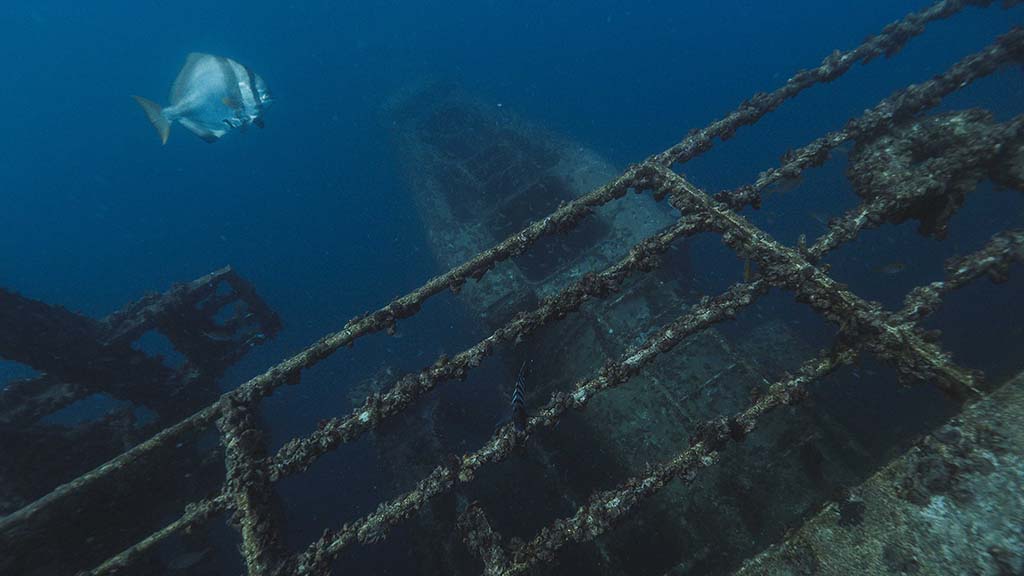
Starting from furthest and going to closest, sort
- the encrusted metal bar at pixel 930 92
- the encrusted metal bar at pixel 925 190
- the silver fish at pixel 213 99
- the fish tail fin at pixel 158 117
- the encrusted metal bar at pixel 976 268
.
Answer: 1. the fish tail fin at pixel 158 117
2. the silver fish at pixel 213 99
3. the encrusted metal bar at pixel 930 92
4. the encrusted metal bar at pixel 925 190
5. the encrusted metal bar at pixel 976 268

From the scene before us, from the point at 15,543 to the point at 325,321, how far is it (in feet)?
45.9

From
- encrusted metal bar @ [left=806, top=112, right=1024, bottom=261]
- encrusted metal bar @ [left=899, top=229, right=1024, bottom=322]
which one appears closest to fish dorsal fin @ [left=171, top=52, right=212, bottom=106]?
encrusted metal bar @ [left=806, top=112, right=1024, bottom=261]

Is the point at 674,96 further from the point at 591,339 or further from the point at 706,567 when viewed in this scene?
the point at 706,567

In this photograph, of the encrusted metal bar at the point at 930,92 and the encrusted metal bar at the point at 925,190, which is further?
the encrusted metal bar at the point at 930,92

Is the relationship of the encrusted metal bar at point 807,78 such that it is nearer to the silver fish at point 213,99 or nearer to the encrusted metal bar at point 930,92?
the encrusted metal bar at point 930,92

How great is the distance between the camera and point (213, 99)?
631 centimetres

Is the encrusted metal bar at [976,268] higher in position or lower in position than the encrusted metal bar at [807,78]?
lower

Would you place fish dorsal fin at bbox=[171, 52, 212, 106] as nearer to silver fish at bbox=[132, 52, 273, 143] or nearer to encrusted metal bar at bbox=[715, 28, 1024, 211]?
silver fish at bbox=[132, 52, 273, 143]

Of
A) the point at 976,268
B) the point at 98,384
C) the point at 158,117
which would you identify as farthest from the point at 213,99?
the point at 976,268

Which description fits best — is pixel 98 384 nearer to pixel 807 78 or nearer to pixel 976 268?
pixel 976 268

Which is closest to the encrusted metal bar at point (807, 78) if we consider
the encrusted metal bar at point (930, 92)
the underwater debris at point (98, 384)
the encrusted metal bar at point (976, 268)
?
the encrusted metal bar at point (930, 92)

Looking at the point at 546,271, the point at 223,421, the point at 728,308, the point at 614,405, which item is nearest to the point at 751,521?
the point at 614,405

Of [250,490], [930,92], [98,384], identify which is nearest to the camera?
[250,490]

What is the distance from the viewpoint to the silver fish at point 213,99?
6137 mm
